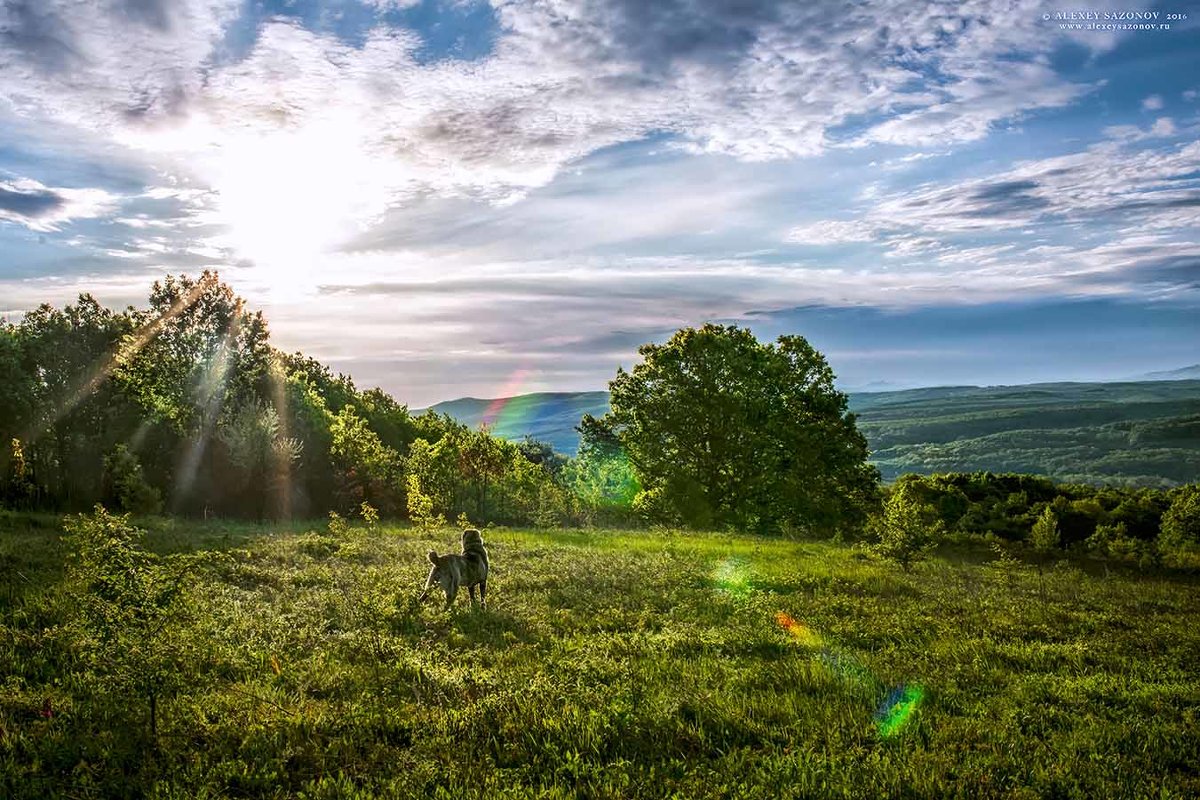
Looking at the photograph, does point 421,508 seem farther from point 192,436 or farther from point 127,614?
point 192,436

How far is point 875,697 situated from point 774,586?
929cm

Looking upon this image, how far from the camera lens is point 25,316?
41.4 metres

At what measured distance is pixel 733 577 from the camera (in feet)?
60.2

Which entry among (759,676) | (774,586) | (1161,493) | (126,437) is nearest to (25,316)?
(126,437)

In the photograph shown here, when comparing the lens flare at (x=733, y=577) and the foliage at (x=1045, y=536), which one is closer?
the lens flare at (x=733, y=577)

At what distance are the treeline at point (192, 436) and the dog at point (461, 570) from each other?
17457 millimetres

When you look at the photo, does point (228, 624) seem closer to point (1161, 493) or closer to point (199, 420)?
point (199, 420)

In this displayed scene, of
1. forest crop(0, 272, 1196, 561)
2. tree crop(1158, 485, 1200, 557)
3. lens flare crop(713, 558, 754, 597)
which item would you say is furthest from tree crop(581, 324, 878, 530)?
lens flare crop(713, 558, 754, 597)

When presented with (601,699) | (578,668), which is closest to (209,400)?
(578,668)

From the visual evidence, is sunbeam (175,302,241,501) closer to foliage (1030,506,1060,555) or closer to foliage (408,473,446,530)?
foliage (408,473,446,530)

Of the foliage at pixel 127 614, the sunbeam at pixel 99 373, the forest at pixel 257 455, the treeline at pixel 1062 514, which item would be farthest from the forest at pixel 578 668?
the sunbeam at pixel 99 373

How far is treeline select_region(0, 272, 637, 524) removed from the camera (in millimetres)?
36156

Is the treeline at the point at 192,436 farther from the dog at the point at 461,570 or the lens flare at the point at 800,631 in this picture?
the lens flare at the point at 800,631

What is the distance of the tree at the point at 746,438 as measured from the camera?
41875 mm
